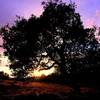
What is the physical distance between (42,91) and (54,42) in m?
10.0

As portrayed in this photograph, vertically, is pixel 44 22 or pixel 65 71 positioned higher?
pixel 44 22

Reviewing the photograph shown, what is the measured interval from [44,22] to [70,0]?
5.93 meters

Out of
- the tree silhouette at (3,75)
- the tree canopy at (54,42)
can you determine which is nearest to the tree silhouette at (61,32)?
the tree canopy at (54,42)

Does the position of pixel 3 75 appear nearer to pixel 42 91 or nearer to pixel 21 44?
pixel 21 44

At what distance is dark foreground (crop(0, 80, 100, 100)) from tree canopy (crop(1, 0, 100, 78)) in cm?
422

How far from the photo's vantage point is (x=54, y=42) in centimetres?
4856

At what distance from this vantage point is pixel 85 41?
50250mm

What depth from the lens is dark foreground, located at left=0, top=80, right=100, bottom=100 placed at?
35347mm

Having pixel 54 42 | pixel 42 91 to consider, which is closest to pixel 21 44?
pixel 54 42

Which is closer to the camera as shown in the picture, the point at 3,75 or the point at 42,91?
the point at 42,91

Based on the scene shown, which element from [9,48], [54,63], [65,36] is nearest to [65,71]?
[54,63]

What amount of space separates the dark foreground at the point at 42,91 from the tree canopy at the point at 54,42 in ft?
13.8

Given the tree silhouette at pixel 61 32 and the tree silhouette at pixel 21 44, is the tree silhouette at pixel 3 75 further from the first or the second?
the tree silhouette at pixel 61 32

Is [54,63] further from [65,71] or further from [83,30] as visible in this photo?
[83,30]
